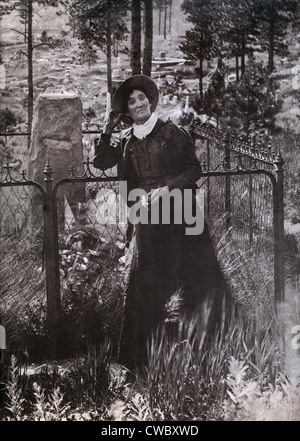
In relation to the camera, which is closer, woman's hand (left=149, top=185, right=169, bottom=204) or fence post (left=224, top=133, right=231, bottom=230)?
woman's hand (left=149, top=185, right=169, bottom=204)

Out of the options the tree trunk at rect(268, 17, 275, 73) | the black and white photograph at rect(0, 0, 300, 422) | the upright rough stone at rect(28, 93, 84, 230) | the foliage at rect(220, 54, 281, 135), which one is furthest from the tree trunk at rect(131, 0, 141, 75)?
the tree trunk at rect(268, 17, 275, 73)

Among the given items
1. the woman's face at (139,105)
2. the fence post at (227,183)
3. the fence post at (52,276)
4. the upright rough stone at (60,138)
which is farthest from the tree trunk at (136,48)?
the fence post at (52,276)

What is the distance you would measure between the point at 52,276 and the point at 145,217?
661 mm

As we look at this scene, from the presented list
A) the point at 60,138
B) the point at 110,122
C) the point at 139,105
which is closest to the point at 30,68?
the point at 60,138

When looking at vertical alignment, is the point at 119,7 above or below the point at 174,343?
above

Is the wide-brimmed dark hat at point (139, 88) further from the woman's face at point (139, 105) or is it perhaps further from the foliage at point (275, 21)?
the foliage at point (275, 21)

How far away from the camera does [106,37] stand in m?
3.97

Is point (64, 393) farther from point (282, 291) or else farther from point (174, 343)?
point (282, 291)

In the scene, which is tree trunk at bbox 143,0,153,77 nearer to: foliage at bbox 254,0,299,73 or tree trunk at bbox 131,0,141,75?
tree trunk at bbox 131,0,141,75

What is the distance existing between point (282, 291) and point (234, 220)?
1.73 feet

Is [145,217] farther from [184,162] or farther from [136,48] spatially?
[136,48]

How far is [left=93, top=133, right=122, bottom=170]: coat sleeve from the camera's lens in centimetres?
398

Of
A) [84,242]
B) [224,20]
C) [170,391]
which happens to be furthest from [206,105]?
[170,391]

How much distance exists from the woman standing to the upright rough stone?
16cm
